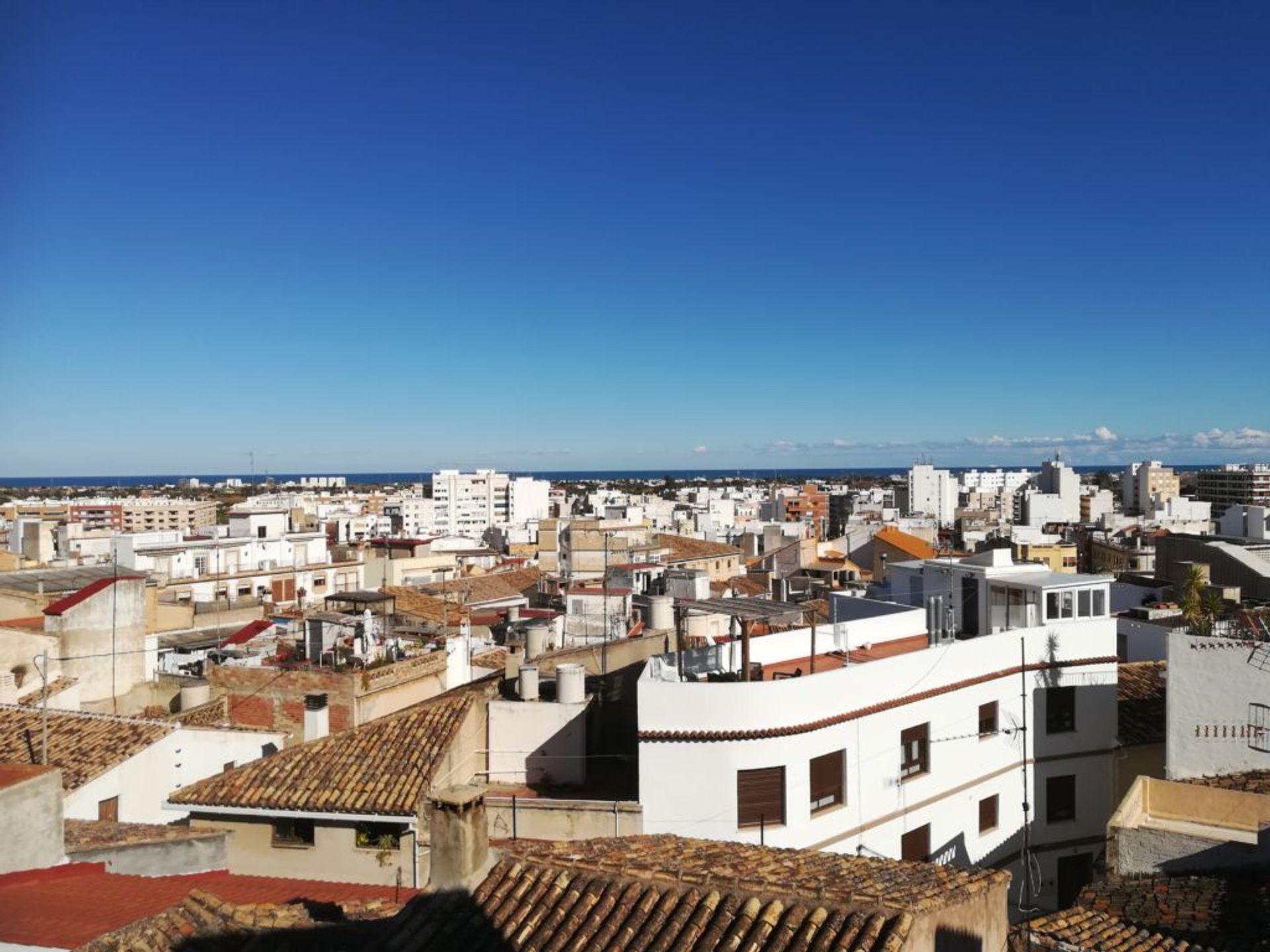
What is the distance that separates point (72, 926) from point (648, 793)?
22.6ft

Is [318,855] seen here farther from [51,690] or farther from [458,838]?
[51,690]

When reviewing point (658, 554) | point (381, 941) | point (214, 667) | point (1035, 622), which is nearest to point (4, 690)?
point (214, 667)

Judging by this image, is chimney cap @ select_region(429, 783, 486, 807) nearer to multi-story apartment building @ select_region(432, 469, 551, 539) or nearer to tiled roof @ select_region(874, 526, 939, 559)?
tiled roof @ select_region(874, 526, 939, 559)

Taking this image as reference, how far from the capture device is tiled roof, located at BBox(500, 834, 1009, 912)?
7.40 metres

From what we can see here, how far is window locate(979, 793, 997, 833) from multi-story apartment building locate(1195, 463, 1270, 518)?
437 feet

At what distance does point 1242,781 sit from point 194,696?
1775 centimetres

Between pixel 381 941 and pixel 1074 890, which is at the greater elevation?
pixel 381 941

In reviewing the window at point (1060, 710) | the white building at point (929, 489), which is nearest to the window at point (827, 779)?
the window at point (1060, 710)

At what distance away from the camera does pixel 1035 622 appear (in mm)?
17688

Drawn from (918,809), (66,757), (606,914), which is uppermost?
(606,914)

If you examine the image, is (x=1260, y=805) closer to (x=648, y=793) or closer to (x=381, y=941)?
(x=648, y=793)

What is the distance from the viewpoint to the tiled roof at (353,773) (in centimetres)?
1229

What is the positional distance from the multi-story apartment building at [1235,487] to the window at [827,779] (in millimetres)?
137099

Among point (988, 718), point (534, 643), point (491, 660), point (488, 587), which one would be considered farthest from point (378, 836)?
point (488, 587)
